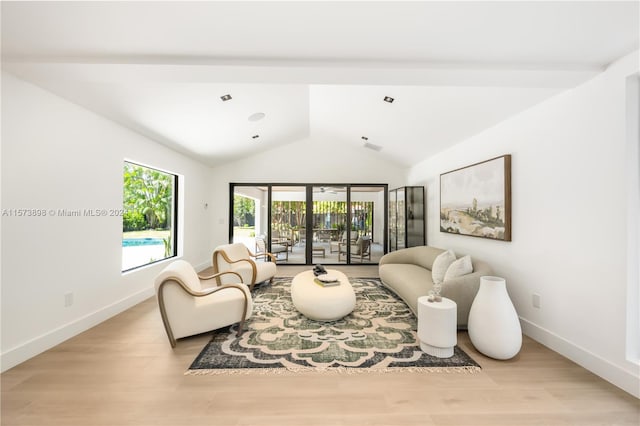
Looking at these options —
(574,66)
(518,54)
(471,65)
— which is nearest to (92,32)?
(471,65)

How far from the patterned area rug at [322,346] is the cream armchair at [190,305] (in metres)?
0.22

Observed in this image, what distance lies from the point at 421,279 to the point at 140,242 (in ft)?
14.4

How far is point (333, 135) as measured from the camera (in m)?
6.18

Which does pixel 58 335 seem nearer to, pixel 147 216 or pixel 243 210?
pixel 147 216

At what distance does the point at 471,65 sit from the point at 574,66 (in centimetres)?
85

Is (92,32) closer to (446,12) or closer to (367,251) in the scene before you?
(446,12)

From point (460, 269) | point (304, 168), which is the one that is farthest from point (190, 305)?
point (304, 168)

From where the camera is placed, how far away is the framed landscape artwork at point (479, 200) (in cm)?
308

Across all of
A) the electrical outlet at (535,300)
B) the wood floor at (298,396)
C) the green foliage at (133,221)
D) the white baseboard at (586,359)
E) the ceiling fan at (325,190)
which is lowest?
the wood floor at (298,396)

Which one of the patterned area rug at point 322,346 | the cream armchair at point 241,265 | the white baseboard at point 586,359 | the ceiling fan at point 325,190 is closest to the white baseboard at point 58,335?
the cream armchair at point 241,265

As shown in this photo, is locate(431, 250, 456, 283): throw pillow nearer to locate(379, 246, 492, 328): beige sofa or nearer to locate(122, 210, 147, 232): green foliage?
locate(379, 246, 492, 328): beige sofa

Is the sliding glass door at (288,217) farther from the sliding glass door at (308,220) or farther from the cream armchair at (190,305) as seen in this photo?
the cream armchair at (190,305)

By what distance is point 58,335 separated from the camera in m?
2.58

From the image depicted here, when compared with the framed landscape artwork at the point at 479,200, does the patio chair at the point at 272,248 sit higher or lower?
lower
